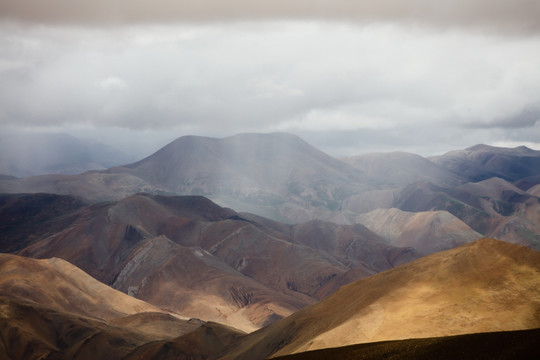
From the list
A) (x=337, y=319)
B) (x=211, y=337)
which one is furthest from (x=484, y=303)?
(x=211, y=337)

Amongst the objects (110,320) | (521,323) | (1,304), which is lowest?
(110,320)

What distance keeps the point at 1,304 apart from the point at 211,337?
38147 mm

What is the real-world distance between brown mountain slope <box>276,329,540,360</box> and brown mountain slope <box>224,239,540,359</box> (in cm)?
1375

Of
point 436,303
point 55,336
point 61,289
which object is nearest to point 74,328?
point 55,336

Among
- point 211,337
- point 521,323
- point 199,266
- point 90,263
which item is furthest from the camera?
point 90,263

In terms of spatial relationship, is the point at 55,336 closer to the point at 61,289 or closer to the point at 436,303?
the point at 61,289

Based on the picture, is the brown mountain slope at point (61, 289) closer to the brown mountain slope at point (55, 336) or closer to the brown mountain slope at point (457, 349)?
the brown mountain slope at point (55, 336)

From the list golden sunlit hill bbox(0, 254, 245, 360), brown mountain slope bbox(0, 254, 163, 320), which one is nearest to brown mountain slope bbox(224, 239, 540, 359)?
golden sunlit hill bbox(0, 254, 245, 360)

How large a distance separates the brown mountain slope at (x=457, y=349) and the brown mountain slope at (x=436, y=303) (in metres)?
13.8

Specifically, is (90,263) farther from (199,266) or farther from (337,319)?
(337,319)

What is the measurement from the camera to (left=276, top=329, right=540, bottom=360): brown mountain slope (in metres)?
37.2

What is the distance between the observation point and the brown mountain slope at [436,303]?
198ft

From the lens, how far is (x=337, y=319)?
250 ft

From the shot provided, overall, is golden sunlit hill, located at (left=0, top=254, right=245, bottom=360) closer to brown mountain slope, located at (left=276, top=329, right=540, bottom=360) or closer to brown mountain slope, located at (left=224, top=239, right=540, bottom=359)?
brown mountain slope, located at (left=224, top=239, right=540, bottom=359)
